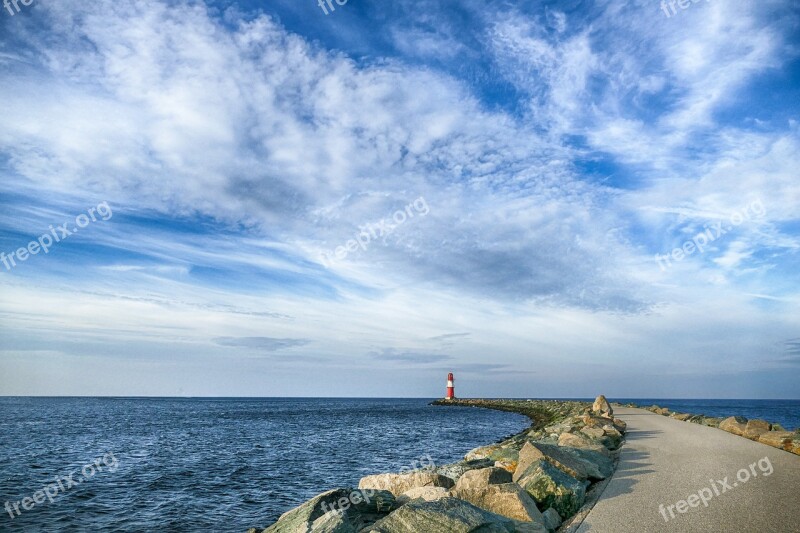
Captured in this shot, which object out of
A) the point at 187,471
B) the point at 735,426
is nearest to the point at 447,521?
the point at 735,426

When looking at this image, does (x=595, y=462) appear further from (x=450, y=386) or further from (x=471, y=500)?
(x=450, y=386)

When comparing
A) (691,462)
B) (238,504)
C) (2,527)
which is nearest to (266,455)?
(238,504)

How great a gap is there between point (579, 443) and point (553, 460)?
4135mm

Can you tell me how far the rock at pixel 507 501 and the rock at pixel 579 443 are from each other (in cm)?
587

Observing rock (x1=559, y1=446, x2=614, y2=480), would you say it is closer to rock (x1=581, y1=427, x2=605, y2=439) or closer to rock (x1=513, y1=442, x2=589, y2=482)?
rock (x1=513, y1=442, x2=589, y2=482)

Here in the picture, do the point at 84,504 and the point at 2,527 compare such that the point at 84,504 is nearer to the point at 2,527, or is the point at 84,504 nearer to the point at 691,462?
the point at 2,527

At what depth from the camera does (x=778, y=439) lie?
14953 millimetres

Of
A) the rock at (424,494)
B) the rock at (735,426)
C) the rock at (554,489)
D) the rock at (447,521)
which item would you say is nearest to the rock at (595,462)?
the rock at (554,489)

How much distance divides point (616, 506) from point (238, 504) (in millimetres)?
14159

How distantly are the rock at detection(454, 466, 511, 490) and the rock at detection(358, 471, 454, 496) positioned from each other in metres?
1.49

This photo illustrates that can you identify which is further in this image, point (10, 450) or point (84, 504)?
point (10, 450)

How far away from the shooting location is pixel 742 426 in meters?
18.1

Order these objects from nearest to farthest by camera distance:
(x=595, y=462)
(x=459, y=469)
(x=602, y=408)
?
1. (x=595, y=462)
2. (x=459, y=469)
3. (x=602, y=408)

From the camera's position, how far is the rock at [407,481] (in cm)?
1126
